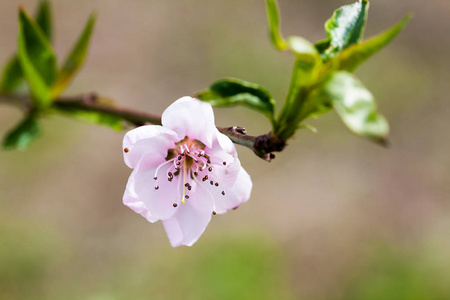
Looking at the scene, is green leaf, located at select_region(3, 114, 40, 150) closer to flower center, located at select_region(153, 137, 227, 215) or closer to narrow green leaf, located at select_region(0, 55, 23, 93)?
narrow green leaf, located at select_region(0, 55, 23, 93)

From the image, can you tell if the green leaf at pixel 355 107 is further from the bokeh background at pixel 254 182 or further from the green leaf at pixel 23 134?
the bokeh background at pixel 254 182

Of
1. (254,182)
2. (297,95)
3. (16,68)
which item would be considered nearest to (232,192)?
(297,95)

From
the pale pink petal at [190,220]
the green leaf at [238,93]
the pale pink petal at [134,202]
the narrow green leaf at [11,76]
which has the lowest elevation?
the narrow green leaf at [11,76]

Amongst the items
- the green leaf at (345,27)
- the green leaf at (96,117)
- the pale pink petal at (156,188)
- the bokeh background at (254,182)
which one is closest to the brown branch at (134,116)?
the green leaf at (96,117)

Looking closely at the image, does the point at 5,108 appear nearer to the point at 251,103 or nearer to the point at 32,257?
the point at 32,257

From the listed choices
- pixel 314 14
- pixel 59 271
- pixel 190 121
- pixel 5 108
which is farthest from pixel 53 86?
pixel 314 14

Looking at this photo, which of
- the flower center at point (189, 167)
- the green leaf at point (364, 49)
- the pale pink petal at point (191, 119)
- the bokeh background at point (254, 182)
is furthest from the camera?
the bokeh background at point (254, 182)
